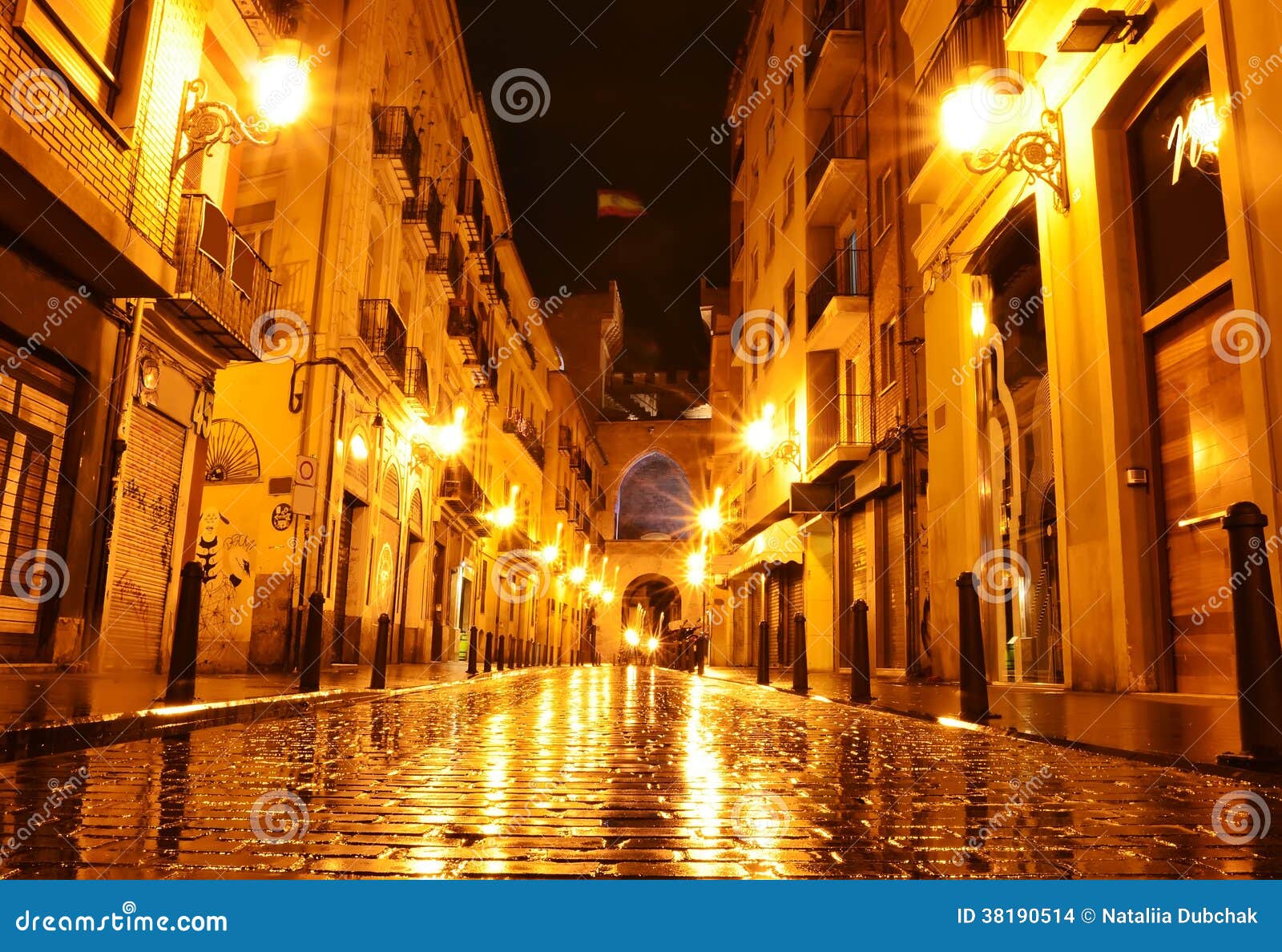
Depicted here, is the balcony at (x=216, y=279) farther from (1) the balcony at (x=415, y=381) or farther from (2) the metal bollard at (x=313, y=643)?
(1) the balcony at (x=415, y=381)

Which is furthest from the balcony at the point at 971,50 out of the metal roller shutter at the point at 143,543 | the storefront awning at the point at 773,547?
the storefront awning at the point at 773,547

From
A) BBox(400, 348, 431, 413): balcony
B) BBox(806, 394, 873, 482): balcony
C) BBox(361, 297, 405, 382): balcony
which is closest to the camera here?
BBox(361, 297, 405, 382): balcony

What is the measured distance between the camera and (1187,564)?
800cm

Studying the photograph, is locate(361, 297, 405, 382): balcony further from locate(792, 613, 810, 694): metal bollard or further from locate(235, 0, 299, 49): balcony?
locate(792, 613, 810, 694): metal bollard

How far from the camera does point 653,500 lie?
2327 inches

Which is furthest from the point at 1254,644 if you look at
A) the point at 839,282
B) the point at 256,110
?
the point at 839,282

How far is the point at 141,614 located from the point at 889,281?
12720 mm

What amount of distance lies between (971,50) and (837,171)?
286 inches

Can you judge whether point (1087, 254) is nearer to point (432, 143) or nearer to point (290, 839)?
point (290, 839)

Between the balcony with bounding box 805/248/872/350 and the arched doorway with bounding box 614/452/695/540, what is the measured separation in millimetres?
35530

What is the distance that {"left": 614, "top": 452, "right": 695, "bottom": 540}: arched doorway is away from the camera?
189 ft

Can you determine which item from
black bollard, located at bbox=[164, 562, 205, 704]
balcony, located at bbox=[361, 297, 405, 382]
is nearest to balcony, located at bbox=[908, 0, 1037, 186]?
black bollard, located at bbox=[164, 562, 205, 704]

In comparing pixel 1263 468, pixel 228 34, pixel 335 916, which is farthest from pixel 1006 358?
pixel 335 916

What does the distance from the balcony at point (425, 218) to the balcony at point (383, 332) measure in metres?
2.89
